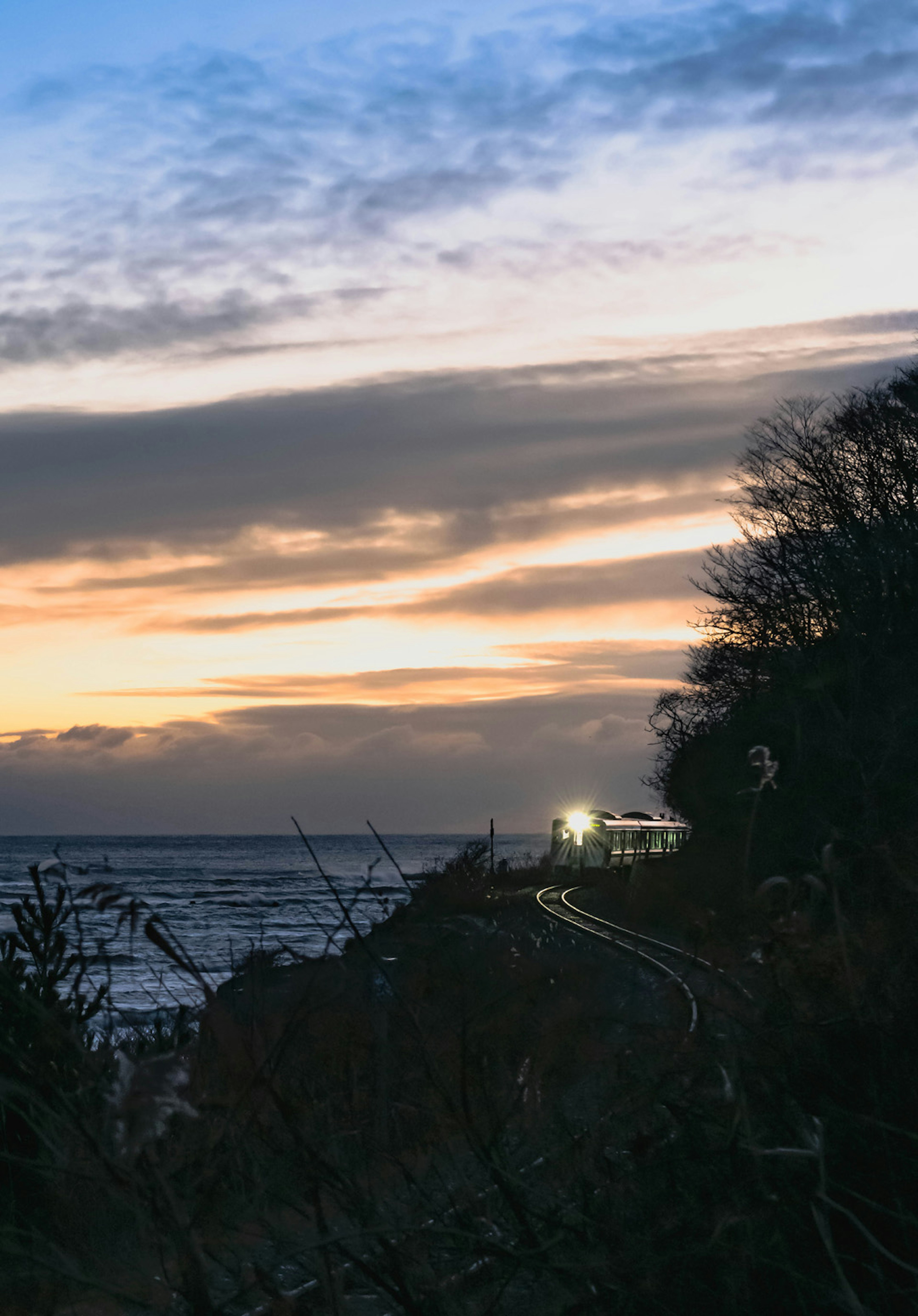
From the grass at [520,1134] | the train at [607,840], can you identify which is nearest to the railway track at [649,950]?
the grass at [520,1134]

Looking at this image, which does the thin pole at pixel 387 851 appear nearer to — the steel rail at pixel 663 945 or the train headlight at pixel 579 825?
the steel rail at pixel 663 945

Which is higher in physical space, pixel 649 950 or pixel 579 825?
pixel 579 825

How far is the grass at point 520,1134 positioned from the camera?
6.75 feet

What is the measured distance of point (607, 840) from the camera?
151 ft

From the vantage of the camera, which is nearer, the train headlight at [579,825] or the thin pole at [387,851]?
the thin pole at [387,851]

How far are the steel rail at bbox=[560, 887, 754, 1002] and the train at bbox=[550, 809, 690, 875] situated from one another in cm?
393

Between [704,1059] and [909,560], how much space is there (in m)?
22.0

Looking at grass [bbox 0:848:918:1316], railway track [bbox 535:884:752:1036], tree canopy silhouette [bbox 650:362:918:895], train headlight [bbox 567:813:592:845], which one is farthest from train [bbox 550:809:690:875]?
grass [bbox 0:848:918:1316]

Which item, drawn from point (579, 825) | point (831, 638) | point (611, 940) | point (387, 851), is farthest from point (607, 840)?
point (387, 851)

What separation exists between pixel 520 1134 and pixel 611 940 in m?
0.88

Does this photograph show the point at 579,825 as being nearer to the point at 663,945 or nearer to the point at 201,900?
the point at 201,900

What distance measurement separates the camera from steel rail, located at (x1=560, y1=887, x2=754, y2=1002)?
3.61m

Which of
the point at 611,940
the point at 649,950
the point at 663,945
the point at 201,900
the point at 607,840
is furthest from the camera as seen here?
the point at 201,900

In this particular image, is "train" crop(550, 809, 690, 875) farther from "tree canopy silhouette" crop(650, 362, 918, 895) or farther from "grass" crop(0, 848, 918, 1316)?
"grass" crop(0, 848, 918, 1316)
